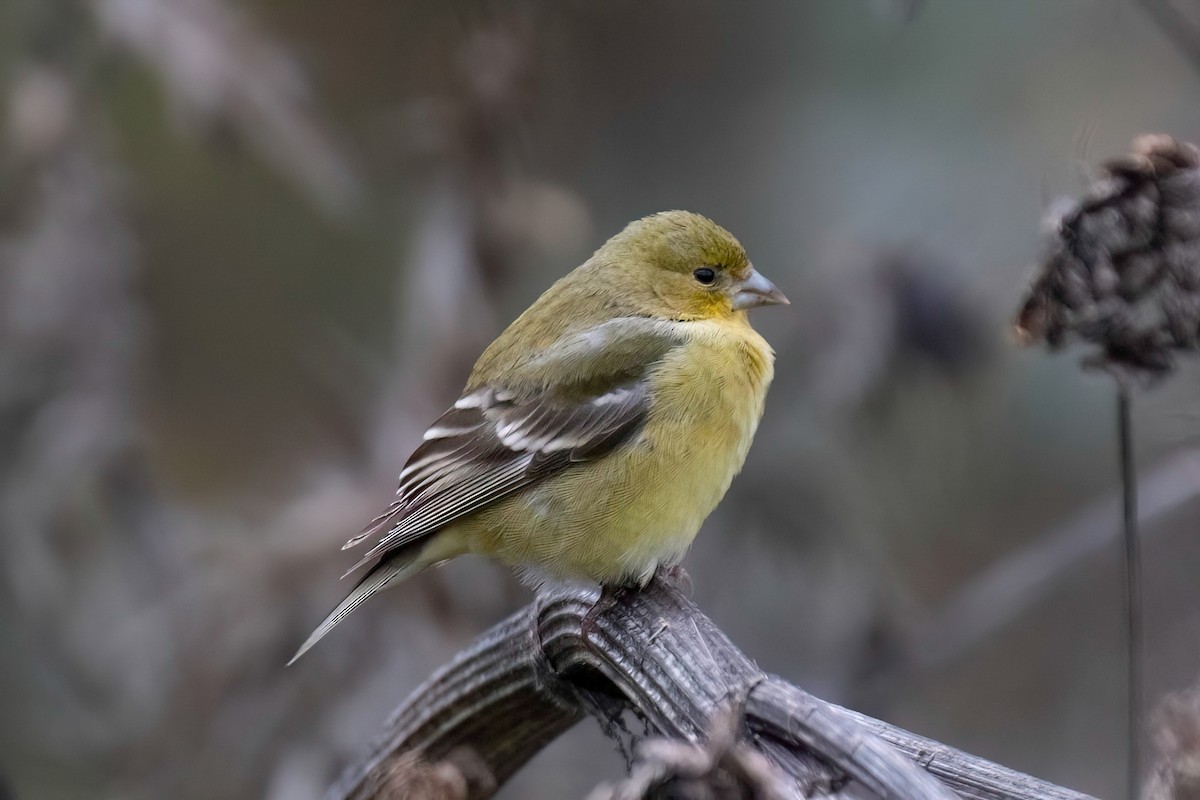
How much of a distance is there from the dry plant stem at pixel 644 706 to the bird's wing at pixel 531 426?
453 millimetres

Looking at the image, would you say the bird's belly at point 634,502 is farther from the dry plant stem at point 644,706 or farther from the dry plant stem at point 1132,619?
the dry plant stem at point 1132,619

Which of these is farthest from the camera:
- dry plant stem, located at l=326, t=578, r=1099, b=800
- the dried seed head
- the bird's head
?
the bird's head

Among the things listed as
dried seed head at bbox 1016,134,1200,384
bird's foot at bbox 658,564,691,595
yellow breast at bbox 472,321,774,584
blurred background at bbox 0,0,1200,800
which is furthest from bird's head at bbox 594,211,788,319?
dried seed head at bbox 1016,134,1200,384

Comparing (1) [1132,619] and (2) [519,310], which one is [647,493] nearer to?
(1) [1132,619]

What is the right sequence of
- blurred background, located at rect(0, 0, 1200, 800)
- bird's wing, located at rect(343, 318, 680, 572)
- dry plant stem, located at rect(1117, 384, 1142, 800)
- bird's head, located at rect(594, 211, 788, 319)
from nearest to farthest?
dry plant stem, located at rect(1117, 384, 1142, 800) < bird's wing, located at rect(343, 318, 680, 572) < bird's head, located at rect(594, 211, 788, 319) < blurred background, located at rect(0, 0, 1200, 800)

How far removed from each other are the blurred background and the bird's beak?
0.56 metres

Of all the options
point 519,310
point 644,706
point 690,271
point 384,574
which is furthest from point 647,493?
point 519,310

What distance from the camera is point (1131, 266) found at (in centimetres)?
211

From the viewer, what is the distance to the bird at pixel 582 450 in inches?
128

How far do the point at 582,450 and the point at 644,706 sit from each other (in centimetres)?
130

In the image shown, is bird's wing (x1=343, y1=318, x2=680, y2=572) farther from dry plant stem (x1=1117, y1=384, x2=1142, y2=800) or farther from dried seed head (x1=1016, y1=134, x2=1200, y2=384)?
dry plant stem (x1=1117, y1=384, x2=1142, y2=800)

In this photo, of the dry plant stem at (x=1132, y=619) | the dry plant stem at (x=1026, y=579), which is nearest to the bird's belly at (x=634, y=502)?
the dry plant stem at (x=1026, y=579)

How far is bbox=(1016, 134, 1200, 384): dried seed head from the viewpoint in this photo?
2.07 m

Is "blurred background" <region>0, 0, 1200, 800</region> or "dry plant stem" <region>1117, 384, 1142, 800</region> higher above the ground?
"blurred background" <region>0, 0, 1200, 800</region>
